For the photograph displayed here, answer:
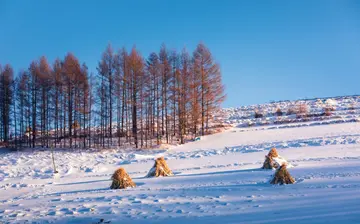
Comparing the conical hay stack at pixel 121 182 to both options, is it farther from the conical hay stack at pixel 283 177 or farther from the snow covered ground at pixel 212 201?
the conical hay stack at pixel 283 177

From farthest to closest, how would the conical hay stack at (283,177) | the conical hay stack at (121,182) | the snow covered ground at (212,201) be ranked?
the conical hay stack at (121,182), the conical hay stack at (283,177), the snow covered ground at (212,201)

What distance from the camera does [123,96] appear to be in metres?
Result: 30.0

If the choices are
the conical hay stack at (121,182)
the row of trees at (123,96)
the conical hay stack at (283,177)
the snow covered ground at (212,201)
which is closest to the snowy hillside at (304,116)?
the row of trees at (123,96)

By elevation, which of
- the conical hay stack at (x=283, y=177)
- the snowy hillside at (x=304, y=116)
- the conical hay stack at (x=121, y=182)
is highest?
the snowy hillside at (x=304, y=116)

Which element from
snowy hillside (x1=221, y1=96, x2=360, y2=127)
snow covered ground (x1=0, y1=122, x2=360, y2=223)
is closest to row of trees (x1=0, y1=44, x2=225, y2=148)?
snowy hillside (x1=221, y1=96, x2=360, y2=127)

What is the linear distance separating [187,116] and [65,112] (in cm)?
1226

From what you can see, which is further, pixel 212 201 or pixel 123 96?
pixel 123 96

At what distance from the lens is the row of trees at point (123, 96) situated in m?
29.8

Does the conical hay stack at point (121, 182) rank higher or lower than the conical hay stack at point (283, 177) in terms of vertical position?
lower

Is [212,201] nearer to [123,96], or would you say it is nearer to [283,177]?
[283,177]

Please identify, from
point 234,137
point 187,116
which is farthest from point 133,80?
point 234,137

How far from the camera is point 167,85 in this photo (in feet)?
101

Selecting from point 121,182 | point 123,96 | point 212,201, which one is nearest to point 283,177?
point 212,201

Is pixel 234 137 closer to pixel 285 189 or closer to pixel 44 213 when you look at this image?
pixel 285 189
